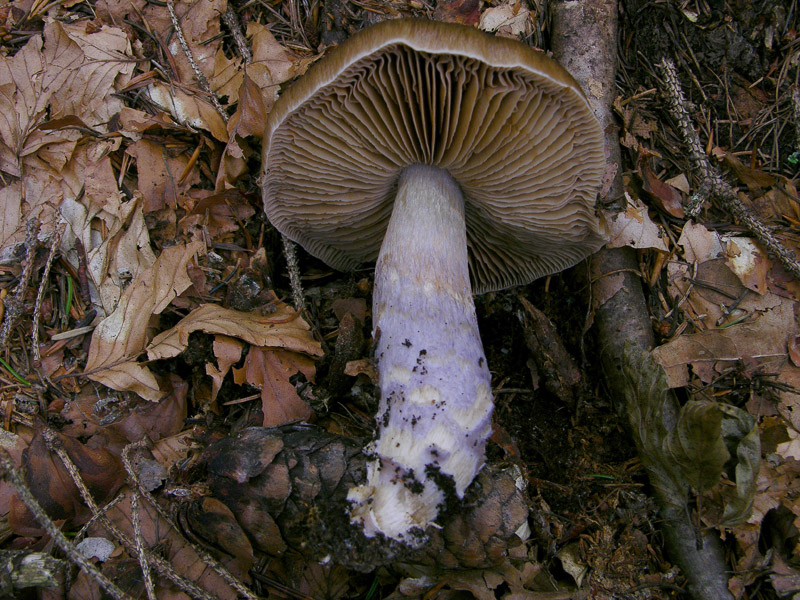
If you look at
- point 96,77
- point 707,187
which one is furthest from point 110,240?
point 707,187

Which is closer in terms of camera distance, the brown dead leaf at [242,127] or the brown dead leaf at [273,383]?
the brown dead leaf at [273,383]

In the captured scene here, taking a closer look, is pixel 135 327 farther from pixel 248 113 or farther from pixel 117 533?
pixel 248 113

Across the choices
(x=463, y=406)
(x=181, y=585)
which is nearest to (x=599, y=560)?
(x=463, y=406)

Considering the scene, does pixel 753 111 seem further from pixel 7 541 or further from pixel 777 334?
pixel 7 541

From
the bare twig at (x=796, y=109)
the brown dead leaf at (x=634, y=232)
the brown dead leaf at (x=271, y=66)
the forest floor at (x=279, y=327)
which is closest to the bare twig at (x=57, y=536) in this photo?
the forest floor at (x=279, y=327)

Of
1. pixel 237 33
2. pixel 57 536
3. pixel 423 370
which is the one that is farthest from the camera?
pixel 237 33

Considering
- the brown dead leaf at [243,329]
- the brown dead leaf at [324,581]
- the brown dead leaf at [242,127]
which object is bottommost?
the brown dead leaf at [324,581]

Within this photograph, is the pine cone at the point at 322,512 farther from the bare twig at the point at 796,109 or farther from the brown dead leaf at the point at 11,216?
the bare twig at the point at 796,109
